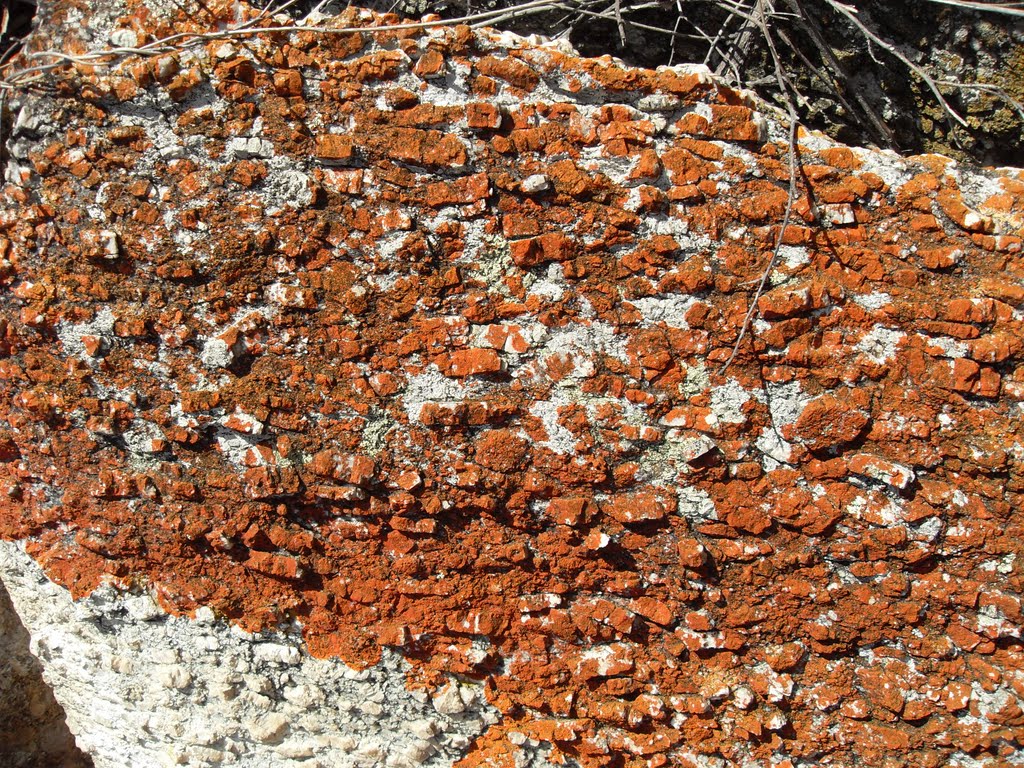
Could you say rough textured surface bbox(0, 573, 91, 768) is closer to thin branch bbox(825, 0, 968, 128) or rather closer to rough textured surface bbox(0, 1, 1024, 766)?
rough textured surface bbox(0, 1, 1024, 766)

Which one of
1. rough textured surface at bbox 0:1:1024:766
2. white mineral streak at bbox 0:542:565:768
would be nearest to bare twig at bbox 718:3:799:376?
rough textured surface at bbox 0:1:1024:766

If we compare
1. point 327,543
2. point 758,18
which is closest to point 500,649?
point 327,543

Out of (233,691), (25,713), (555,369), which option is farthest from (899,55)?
(25,713)

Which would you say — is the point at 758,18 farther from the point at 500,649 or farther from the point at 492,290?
the point at 500,649

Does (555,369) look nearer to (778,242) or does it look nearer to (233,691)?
(778,242)

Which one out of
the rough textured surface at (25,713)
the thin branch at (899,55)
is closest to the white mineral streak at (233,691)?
the rough textured surface at (25,713)

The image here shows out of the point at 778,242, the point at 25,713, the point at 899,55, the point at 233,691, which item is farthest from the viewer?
the point at 25,713

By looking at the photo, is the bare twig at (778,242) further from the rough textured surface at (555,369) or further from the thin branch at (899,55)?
the thin branch at (899,55)
